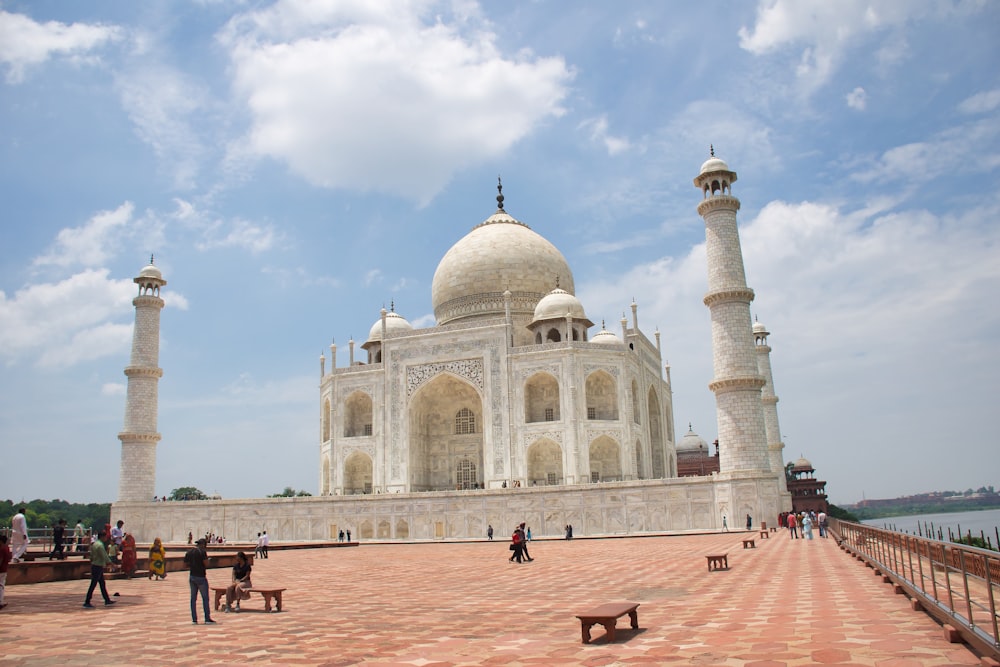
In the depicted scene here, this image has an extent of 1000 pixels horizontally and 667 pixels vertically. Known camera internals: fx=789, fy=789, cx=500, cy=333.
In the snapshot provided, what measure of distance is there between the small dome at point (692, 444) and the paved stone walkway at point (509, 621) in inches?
1650

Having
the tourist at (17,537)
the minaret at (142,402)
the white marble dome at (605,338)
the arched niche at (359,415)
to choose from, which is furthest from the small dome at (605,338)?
the tourist at (17,537)

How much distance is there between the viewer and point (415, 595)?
31.7 ft

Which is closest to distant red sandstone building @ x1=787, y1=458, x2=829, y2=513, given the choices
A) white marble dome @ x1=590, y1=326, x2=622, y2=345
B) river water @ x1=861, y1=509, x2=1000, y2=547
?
river water @ x1=861, y1=509, x2=1000, y2=547

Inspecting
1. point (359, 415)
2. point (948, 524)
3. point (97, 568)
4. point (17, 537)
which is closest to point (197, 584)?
point (97, 568)

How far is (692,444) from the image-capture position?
5428cm

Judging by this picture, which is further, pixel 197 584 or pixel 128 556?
pixel 128 556

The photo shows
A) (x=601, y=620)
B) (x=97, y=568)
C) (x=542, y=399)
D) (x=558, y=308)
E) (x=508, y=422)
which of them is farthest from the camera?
(x=558, y=308)

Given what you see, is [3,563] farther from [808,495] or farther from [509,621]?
[808,495]

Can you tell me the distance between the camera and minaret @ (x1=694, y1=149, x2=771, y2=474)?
22.3 meters

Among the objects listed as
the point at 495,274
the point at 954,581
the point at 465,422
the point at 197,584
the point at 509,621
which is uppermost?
the point at 495,274

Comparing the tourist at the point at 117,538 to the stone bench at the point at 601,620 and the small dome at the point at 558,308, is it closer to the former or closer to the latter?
the stone bench at the point at 601,620

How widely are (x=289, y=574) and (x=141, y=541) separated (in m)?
18.2

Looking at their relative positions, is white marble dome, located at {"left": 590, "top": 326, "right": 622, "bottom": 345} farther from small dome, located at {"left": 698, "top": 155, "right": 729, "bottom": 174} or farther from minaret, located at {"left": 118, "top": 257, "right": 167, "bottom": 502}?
minaret, located at {"left": 118, "top": 257, "right": 167, "bottom": 502}

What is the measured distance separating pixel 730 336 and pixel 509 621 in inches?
691
